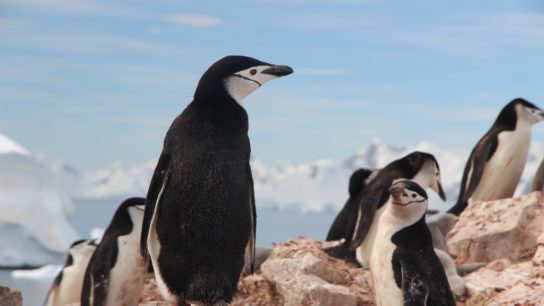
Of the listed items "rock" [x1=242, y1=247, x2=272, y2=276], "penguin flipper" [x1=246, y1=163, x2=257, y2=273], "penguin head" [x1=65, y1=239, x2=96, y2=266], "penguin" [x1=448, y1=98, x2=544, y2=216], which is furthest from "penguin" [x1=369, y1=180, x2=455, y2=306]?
"penguin head" [x1=65, y1=239, x2=96, y2=266]

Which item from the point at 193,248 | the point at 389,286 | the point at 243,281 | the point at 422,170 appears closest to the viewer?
the point at 193,248

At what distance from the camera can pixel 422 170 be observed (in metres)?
6.84

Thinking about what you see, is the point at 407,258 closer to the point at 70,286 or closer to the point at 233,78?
the point at 233,78

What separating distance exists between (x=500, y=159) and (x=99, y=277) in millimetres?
4176

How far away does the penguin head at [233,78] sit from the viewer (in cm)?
429

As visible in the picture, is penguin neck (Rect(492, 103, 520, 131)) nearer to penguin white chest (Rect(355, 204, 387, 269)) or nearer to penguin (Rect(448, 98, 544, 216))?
penguin (Rect(448, 98, 544, 216))

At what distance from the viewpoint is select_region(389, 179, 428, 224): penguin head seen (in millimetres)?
4863

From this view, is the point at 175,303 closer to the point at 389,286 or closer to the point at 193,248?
the point at 193,248

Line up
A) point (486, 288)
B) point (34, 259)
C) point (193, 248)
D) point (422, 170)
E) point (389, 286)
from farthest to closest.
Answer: point (34, 259)
point (422, 170)
point (486, 288)
point (389, 286)
point (193, 248)

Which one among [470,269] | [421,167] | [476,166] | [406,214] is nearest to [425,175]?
[421,167]

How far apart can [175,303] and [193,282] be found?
195 mm

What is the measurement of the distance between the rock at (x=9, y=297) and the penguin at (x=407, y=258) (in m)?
2.06

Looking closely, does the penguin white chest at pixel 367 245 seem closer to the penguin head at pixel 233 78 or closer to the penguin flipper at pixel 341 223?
the penguin flipper at pixel 341 223

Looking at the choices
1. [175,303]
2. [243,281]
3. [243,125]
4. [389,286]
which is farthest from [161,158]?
[243,281]
